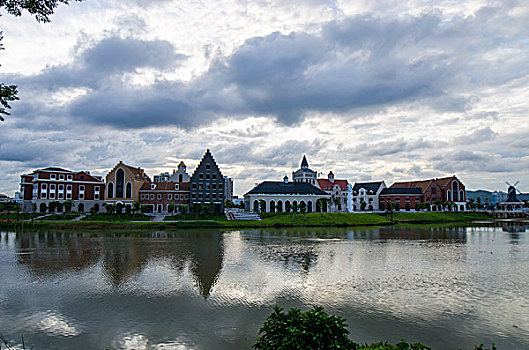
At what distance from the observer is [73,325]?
12.3 m

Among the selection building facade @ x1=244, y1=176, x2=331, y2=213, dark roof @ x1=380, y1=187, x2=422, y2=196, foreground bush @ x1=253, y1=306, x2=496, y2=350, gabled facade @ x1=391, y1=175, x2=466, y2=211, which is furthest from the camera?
dark roof @ x1=380, y1=187, x2=422, y2=196

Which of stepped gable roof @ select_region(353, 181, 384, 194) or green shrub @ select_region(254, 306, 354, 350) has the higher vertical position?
stepped gable roof @ select_region(353, 181, 384, 194)

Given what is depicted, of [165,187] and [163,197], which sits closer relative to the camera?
[163,197]

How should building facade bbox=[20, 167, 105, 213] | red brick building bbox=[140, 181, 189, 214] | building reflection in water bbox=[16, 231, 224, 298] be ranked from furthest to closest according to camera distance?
red brick building bbox=[140, 181, 189, 214] → building facade bbox=[20, 167, 105, 213] → building reflection in water bbox=[16, 231, 224, 298]

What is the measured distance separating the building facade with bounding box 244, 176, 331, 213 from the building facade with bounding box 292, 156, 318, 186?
32448mm

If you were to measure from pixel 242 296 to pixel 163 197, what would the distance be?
218ft

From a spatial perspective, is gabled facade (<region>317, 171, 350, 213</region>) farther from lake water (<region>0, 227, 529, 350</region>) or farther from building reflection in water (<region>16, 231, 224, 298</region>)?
lake water (<region>0, 227, 529, 350</region>)

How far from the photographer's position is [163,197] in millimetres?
78938

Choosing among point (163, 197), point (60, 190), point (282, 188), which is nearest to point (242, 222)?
point (282, 188)

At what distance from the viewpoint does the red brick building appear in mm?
78375

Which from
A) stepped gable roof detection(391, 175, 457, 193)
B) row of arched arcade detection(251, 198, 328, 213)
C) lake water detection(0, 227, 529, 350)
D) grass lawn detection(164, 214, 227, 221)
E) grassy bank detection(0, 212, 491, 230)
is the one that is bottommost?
lake water detection(0, 227, 529, 350)

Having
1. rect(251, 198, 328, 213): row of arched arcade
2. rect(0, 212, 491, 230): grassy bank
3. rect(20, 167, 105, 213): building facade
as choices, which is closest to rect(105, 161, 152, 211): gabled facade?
rect(20, 167, 105, 213): building facade

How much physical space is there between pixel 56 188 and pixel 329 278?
73.5 metres

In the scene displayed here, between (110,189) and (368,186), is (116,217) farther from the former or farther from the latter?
(368,186)
